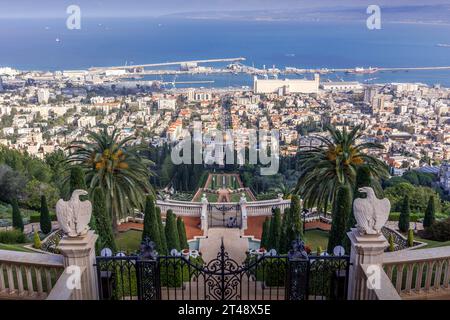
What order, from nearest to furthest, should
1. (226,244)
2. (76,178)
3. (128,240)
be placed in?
(76,178)
(128,240)
(226,244)

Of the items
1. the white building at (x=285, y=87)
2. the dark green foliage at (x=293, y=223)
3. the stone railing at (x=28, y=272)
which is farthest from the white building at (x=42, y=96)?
the stone railing at (x=28, y=272)

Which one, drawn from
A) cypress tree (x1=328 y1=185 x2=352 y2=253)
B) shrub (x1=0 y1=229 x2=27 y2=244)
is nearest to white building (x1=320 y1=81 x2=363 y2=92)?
cypress tree (x1=328 y1=185 x2=352 y2=253)

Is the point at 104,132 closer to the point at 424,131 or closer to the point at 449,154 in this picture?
the point at 449,154

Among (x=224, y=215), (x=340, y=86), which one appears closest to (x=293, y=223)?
(x=224, y=215)

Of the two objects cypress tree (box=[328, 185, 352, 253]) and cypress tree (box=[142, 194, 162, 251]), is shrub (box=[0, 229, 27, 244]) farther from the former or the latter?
cypress tree (box=[328, 185, 352, 253])

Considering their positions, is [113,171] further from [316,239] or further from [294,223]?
[316,239]
